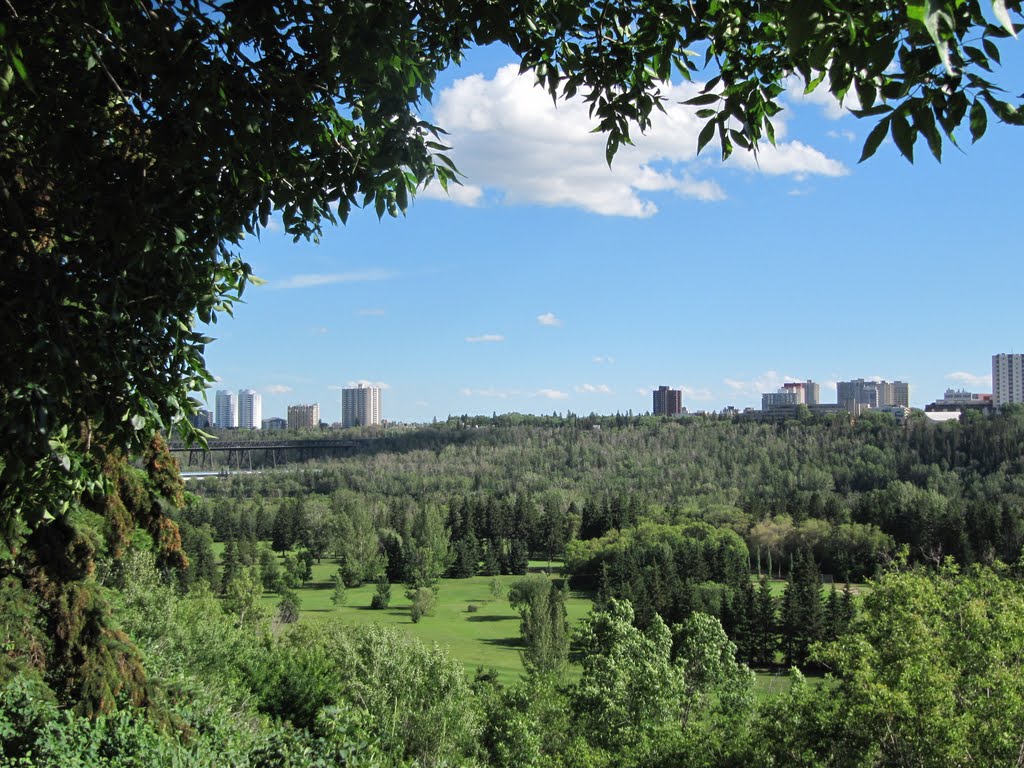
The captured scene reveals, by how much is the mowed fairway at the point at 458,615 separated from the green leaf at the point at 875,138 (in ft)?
143

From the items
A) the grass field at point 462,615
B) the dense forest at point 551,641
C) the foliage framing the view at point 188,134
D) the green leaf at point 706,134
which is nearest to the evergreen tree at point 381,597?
the dense forest at point 551,641

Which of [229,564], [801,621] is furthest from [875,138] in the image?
[229,564]

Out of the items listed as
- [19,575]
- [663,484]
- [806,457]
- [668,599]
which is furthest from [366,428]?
[19,575]

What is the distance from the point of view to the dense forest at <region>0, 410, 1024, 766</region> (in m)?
8.23

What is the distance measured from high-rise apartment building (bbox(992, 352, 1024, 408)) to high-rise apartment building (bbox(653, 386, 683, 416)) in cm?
6335

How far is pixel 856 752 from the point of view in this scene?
43.6ft

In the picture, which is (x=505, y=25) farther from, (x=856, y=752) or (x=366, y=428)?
(x=366, y=428)

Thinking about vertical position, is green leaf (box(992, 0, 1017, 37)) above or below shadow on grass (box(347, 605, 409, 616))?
above

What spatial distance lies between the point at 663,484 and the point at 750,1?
116 metres

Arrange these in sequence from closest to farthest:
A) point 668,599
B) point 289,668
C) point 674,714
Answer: point 289,668 → point 674,714 → point 668,599

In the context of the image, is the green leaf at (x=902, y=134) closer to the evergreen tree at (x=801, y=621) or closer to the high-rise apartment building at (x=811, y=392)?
the evergreen tree at (x=801, y=621)

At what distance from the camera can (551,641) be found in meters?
46.8

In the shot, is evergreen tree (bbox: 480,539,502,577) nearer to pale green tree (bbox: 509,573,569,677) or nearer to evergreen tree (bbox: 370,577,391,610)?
evergreen tree (bbox: 370,577,391,610)

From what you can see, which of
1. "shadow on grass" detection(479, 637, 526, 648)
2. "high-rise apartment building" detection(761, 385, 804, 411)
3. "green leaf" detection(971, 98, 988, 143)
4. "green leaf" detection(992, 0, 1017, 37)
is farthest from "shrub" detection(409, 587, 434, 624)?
"high-rise apartment building" detection(761, 385, 804, 411)
